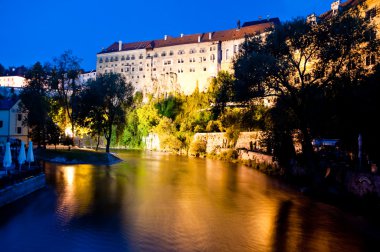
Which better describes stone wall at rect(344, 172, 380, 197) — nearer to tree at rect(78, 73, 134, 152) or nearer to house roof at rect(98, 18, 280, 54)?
tree at rect(78, 73, 134, 152)

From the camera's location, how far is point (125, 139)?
288 ft

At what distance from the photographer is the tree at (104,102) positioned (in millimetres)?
47759

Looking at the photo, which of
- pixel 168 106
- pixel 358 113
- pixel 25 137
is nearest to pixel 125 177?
pixel 358 113

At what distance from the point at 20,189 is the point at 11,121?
42927 mm

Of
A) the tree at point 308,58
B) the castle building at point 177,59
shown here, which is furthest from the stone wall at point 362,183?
the castle building at point 177,59

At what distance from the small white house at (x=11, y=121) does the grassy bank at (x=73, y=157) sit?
50.1 feet

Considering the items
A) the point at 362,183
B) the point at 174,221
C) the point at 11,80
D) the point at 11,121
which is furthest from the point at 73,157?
the point at 11,80

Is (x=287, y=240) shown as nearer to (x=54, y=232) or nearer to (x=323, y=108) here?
(x=54, y=232)

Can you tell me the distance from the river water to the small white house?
34.8 meters

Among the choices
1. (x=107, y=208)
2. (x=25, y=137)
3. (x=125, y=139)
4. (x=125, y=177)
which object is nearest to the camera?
(x=107, y=208)

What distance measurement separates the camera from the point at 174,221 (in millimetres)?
16438

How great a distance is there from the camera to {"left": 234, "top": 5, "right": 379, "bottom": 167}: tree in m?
22.2

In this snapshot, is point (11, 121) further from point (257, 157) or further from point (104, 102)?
point (257, 157)

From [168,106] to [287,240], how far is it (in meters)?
75.4
